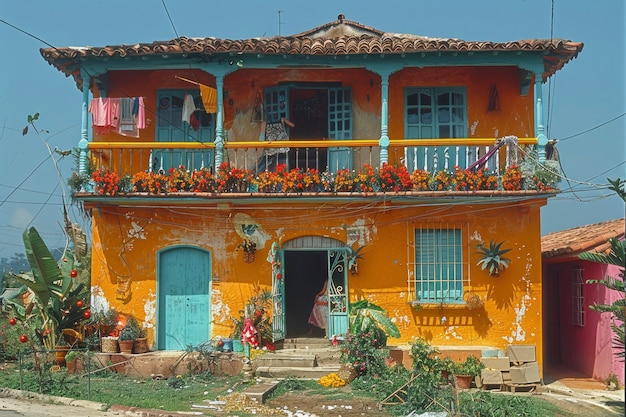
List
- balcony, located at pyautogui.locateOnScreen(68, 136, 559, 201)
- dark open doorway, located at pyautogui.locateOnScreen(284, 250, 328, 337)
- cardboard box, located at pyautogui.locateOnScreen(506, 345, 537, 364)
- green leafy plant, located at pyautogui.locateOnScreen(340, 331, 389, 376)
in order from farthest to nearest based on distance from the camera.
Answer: dark open doorway, located at pyautogui.locateOnScreen(284, 250, 328, 337), cardboard box, located at pyautogui.locateOnScreen(506, 345, 537, 364), balcony, located at pyautogui.locateOnScreen(68, 136, 559, 201), green leafy plant, located at pyautogui.locateOnScreen(340, 331, 389, 376)

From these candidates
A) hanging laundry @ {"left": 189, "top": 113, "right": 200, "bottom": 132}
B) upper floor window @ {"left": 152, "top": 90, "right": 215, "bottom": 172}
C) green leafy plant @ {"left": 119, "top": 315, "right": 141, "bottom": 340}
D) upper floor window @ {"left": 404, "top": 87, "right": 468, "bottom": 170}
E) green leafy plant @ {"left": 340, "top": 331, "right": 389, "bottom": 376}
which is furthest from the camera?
upper floor window @ {"left": 152, "top": 90, "right": 215, "bottom": 172}

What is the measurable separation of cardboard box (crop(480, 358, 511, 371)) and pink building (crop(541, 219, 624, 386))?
6.76ft

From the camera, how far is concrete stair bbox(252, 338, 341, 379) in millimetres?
14648

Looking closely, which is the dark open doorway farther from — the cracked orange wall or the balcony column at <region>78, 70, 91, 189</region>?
the balcony column at <region>78, 70, 91, 189</region>

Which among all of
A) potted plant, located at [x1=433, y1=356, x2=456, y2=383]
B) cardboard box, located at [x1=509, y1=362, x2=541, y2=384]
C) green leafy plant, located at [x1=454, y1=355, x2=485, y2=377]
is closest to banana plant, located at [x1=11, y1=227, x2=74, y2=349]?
potted plant, located at [x1=433, y1=356, x2=456, y2=383]

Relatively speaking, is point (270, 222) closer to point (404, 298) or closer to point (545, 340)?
point (404, 298)

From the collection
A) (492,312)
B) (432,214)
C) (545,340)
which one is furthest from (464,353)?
(545,340)

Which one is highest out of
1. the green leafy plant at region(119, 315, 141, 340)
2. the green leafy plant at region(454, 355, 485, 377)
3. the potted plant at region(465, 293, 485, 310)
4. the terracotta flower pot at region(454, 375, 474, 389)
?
the potted plant at region(465, 293, 485, 310)

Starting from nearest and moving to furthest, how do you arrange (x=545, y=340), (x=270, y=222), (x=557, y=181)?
(x=557, y=181)
(x=270, y=222)
(x=545, y=340)

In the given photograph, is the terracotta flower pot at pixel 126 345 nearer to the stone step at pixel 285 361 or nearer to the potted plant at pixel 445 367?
the stone step at pixel 285 361

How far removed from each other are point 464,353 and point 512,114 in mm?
5297

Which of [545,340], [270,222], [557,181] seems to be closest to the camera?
[557,181]

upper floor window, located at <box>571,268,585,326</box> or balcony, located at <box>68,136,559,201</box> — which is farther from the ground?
balcony, located at <box>68,136,559,201</box>

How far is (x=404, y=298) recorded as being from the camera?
52.3 feet
